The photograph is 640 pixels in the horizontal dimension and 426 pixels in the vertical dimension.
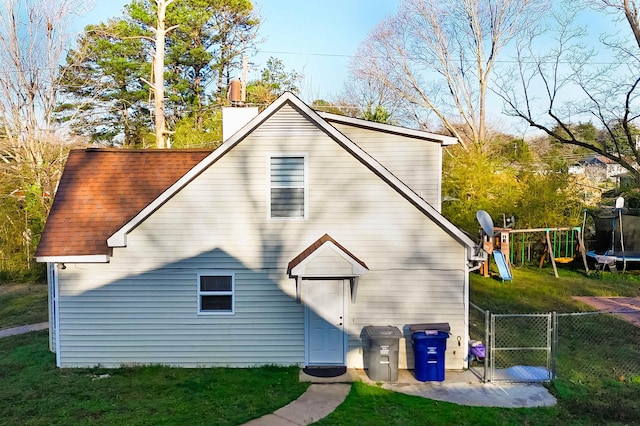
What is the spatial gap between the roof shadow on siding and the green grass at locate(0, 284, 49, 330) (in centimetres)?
627

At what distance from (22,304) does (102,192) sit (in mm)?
9470

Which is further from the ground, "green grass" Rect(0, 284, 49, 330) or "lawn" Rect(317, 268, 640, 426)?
"lawn" Rect(317, 268, 640, 426)

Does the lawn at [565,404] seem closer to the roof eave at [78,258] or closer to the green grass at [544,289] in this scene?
the green grass at [544,289]

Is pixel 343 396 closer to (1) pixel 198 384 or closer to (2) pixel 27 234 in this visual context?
(1) pixel 198 384

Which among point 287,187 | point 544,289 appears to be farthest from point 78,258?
point 544,289

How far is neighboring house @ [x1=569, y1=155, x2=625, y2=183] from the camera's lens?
45.1m

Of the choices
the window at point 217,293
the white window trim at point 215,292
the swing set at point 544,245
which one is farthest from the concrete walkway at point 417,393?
the swing set at point 544,245

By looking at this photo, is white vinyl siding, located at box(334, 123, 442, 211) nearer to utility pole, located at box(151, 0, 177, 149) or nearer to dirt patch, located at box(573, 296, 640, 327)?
dirt patch, located at box(573, 296, 640, 327)

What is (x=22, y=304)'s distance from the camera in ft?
56.7

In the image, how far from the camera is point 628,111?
593 inches

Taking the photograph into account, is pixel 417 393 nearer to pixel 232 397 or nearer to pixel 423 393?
pixel 423 393

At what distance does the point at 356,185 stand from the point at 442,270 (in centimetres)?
271

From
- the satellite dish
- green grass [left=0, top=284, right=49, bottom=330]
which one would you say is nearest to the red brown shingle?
the satellite dish

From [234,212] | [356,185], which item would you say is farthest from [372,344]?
[234,212]
